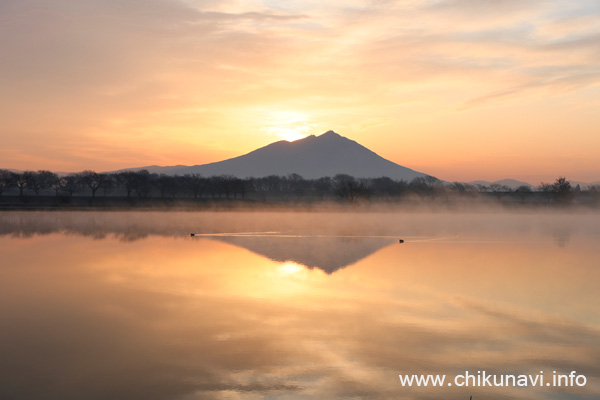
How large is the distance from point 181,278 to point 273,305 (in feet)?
27.6

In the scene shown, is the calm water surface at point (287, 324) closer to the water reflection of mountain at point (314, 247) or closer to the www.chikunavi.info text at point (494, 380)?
the www.chikunavi.info text at point (494, 380)

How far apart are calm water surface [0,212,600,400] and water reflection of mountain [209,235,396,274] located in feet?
1.87

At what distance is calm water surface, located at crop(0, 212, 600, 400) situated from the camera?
1331 centimetres

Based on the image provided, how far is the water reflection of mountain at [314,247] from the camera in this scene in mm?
36500

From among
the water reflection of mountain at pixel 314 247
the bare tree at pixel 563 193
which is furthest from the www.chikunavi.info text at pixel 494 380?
the bare tree at pixel 563 193

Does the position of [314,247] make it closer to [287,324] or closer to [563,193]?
[287,324]

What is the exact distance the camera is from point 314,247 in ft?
148

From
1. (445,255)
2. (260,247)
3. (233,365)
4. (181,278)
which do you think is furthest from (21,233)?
(233,365)

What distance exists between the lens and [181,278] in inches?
1144

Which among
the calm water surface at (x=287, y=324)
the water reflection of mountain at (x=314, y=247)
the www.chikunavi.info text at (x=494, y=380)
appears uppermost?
the water reflection of mountain at (x=314, y=247)

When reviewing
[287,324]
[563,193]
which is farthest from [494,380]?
[563,193]

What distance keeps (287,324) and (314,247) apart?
26.1 metres

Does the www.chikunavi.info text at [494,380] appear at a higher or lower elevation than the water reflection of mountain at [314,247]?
lower

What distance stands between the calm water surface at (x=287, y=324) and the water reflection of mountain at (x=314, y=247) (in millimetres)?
568
